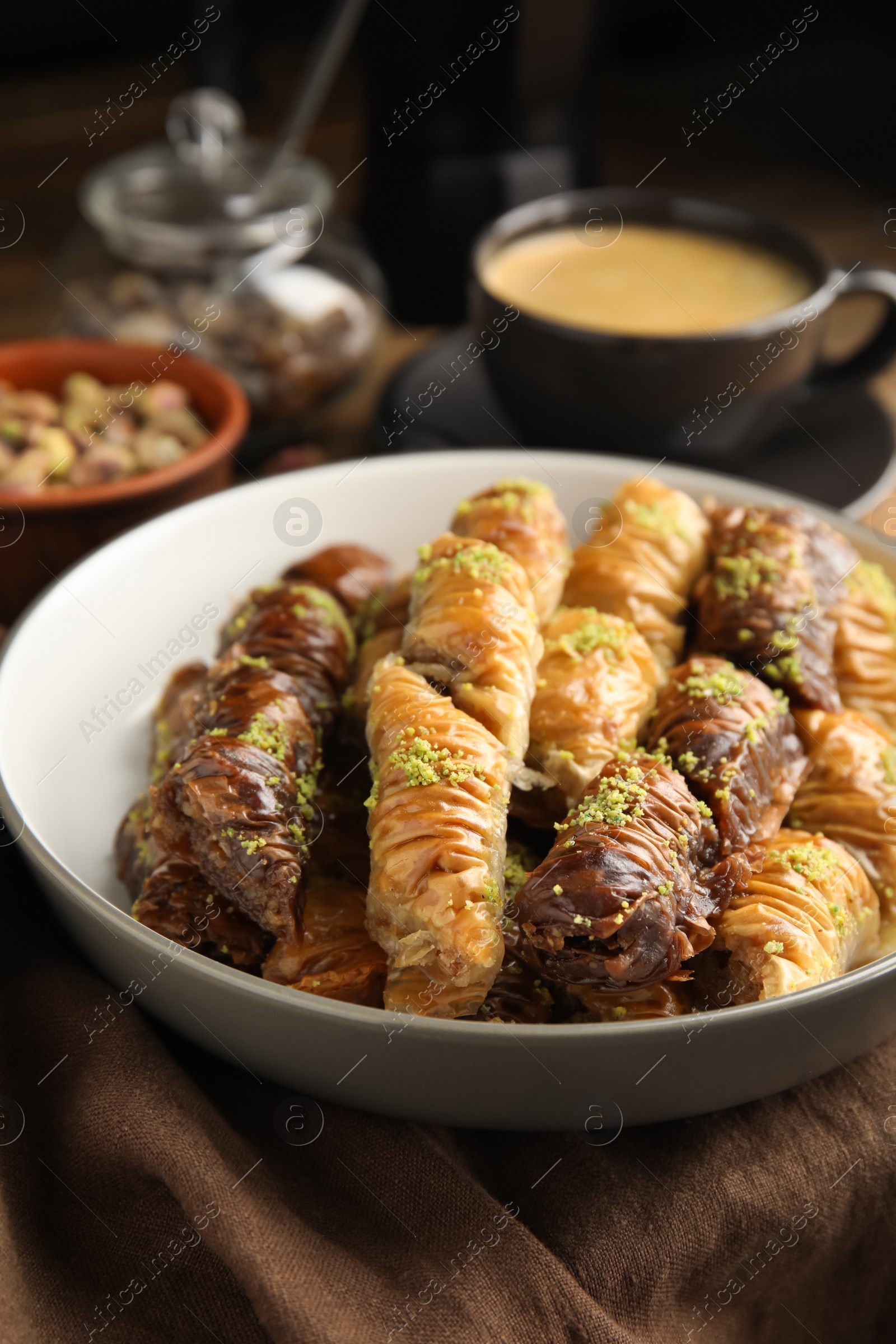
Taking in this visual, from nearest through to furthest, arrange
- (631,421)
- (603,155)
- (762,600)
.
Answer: (762,600)
(631,421)
(603,155)

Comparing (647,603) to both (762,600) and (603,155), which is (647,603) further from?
(603,155)

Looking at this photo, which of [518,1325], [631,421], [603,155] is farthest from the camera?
[603,155]

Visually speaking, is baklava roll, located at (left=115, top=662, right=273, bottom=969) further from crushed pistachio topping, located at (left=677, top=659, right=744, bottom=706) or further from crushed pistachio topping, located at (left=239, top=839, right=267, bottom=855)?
crushed pistachio topping, located at (left=677, top=659, right=744, bottom=706)

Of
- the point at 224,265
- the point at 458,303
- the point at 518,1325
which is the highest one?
the point at 224,265

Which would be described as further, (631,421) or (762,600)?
(631,421)

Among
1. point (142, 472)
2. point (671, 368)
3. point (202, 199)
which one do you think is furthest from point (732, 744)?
point (202, 199)

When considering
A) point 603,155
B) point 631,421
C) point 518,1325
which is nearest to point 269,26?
point 603,155
